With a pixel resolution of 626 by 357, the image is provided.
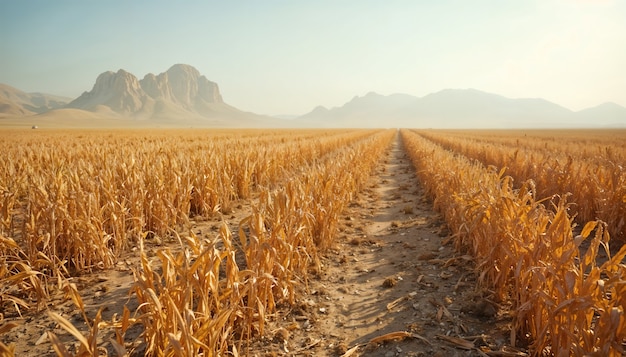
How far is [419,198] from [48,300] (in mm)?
7295

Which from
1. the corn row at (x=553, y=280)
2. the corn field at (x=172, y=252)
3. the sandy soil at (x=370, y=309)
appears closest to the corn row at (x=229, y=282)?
the corn field at (x=172, y=252)

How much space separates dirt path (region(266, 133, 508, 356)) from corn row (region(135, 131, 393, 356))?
12.0 inches

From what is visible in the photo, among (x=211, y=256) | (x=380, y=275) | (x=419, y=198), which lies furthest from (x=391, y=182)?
(x=211, y=256)

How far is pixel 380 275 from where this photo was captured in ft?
12.9

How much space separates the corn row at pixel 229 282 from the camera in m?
1.92

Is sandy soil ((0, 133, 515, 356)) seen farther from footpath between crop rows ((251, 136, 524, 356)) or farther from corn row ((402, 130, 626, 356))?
corn row ((402, 130, 626, 356))

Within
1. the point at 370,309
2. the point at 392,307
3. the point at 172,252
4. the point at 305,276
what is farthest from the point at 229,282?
the point at 172,252

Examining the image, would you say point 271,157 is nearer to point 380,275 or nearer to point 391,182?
point 391,182

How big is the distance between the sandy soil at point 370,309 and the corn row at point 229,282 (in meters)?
0.22

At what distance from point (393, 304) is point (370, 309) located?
10.0 inches

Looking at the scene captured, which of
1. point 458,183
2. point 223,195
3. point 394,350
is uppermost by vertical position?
point 458,183

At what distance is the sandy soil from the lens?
255 centimetres

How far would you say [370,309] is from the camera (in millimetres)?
3174

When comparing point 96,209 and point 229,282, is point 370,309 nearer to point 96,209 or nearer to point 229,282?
point 229,282
